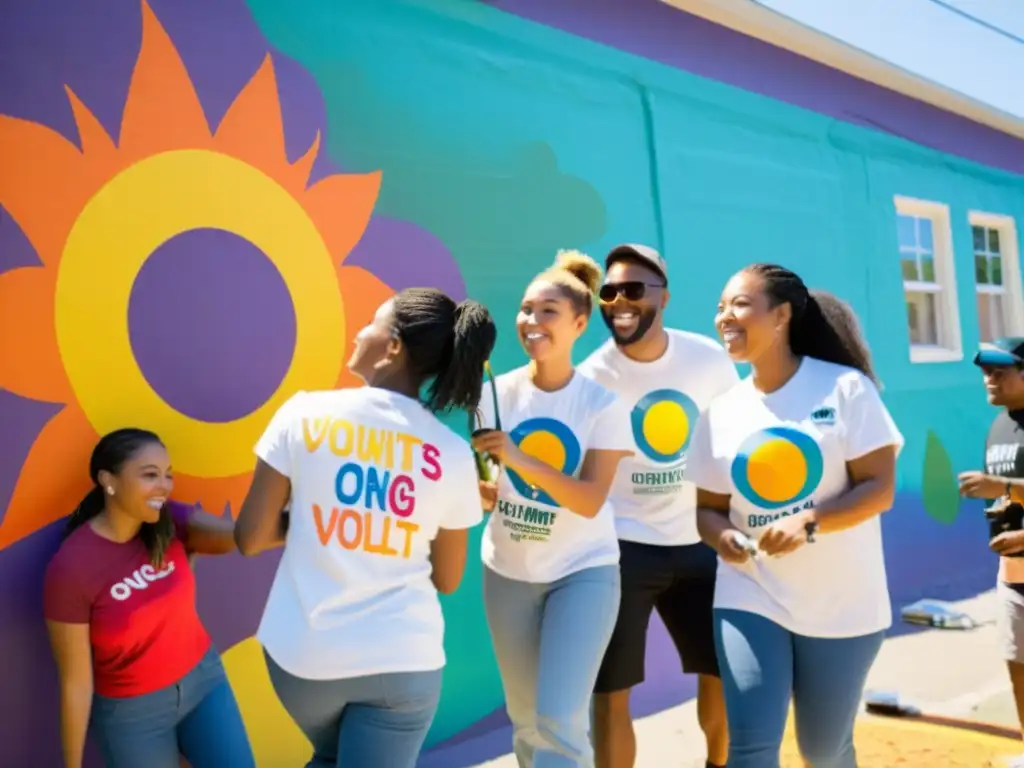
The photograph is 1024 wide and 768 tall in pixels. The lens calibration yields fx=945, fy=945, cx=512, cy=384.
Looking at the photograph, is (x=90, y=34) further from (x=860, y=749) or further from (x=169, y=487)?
(x=860, y=749)

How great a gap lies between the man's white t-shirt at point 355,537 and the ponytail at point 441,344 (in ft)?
0.57

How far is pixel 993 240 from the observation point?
9.41 meters

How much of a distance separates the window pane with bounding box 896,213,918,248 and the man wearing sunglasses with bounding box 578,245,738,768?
16.9 feet

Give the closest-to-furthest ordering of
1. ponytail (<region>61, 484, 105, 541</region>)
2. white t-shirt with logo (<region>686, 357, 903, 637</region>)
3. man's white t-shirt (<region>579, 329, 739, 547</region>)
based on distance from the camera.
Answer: white t-shirt with logo (<region>686, 357, 903, 637</region>) < ponytail (<region>61, 484, 105, 541</region>) < man's white t-shirt (<region>579, 329, 739, 547</region>)

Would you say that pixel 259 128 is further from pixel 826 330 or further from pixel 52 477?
pixel 826 330

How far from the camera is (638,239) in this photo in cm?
530

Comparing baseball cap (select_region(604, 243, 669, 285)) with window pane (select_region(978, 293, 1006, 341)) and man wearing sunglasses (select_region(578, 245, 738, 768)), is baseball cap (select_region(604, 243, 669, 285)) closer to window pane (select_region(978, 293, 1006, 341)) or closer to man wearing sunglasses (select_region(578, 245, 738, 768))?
man wearing sunglasses (select_region(578, 245, 738, 768))

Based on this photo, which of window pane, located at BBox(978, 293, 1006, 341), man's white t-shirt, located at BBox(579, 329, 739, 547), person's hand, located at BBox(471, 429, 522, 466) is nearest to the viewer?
person's hand, located at BBox(471, 429, 522, 466)

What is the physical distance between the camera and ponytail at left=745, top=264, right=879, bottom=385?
9.61 feet

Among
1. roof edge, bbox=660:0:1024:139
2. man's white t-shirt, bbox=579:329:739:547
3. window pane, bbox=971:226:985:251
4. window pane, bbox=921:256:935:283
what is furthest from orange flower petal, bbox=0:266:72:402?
window pane, bbox=971:226:985:251

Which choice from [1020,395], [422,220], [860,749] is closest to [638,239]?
[422,220]

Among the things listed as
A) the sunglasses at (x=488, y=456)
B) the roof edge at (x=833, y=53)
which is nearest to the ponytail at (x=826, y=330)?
the sunglasses at (x=488, y=456)

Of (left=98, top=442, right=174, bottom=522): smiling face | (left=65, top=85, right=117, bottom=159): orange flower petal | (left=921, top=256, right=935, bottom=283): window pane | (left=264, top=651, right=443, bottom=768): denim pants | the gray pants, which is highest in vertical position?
(left=921, top=256, right=935, bottom=283): window pane

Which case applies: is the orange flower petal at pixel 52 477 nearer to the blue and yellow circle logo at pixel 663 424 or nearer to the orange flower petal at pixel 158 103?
the orange flower petal at pixel 158 103
